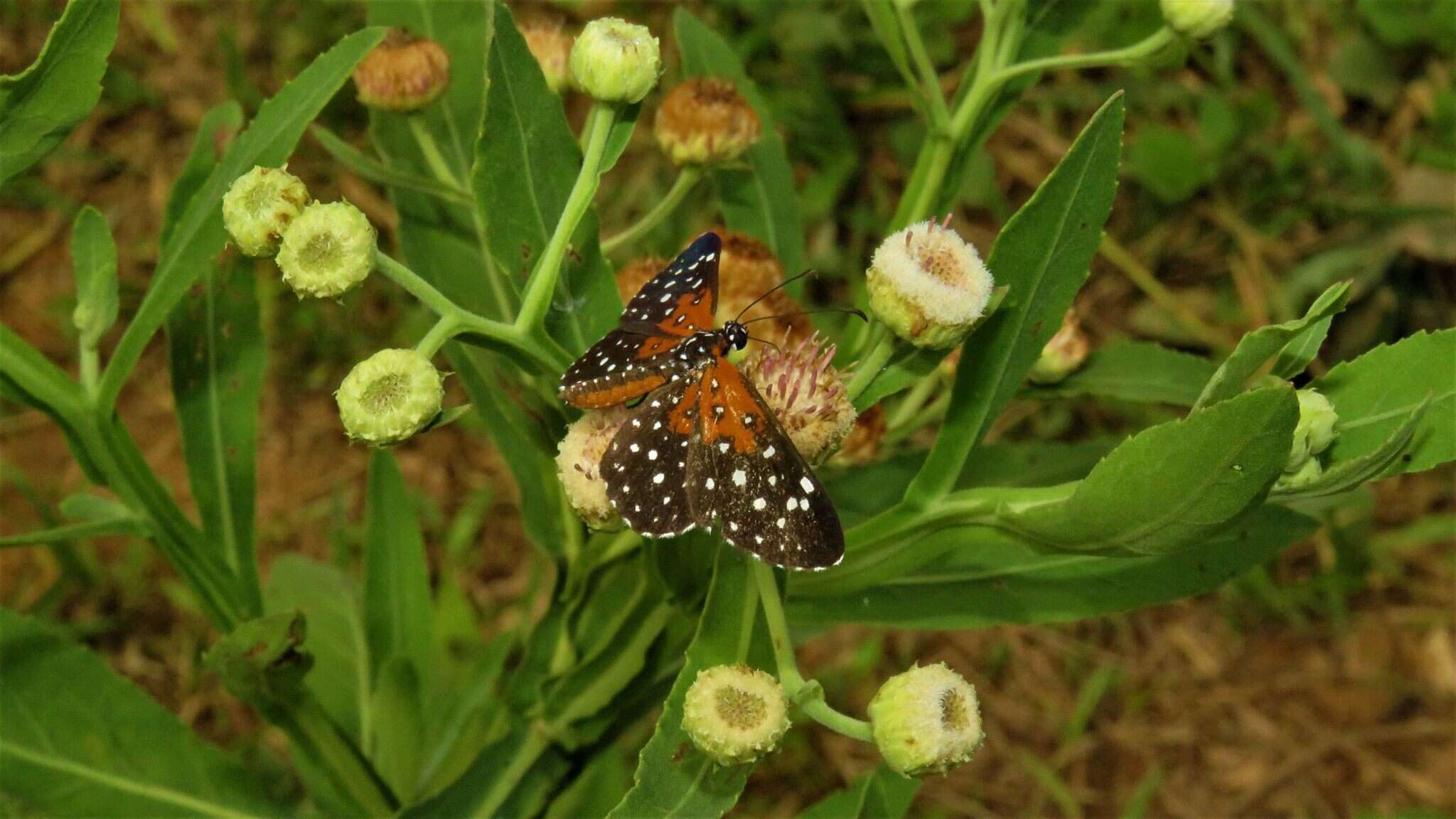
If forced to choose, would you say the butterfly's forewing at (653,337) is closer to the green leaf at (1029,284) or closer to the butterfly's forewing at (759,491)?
the butterfly's forewing at (759,491)

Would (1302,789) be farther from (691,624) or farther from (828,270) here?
(691,624)

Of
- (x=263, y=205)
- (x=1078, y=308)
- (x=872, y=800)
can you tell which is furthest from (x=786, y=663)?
(x=1078, y=308)

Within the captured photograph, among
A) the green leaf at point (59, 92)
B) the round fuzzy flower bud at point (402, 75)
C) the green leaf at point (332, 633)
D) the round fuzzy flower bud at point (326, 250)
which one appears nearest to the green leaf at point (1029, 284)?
the round fuzzy flower bud at point (326, 250)

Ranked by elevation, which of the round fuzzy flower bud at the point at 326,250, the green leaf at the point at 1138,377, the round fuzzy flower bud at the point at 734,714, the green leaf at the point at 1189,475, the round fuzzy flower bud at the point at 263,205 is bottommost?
the green leaf at the point at 1138,377

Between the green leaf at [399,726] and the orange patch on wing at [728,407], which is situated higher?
the orange patch on wing at [728,407]

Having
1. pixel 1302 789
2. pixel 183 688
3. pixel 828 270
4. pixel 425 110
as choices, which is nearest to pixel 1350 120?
pixel 828 270

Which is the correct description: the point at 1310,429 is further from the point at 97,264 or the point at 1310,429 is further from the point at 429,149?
the point at 97,264

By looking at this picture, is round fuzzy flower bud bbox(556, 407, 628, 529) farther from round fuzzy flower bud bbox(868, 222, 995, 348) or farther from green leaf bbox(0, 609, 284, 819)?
green leaf bbox(0, 609, 284, 819)
